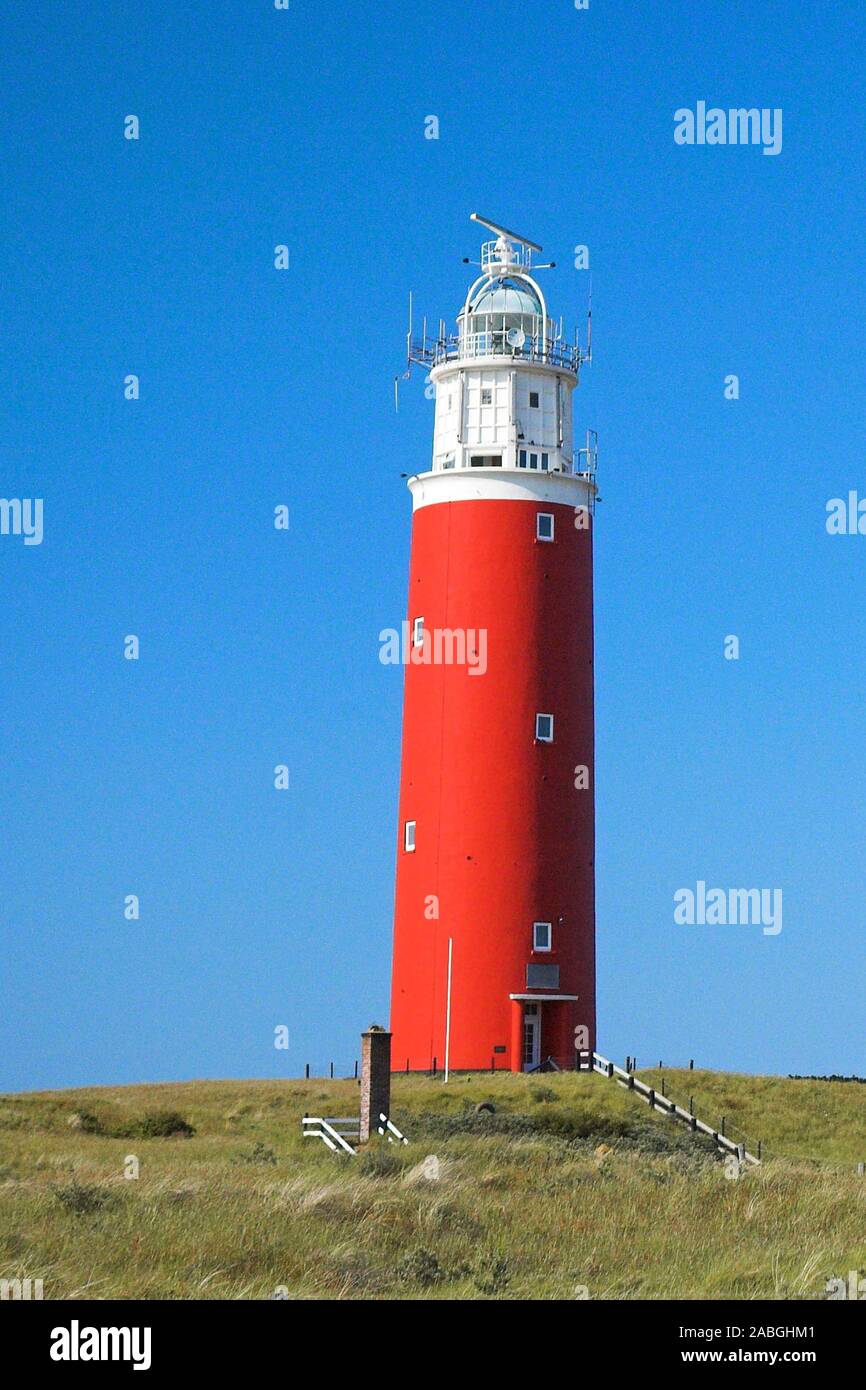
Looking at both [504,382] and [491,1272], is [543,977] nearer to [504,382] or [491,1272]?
[504,382]

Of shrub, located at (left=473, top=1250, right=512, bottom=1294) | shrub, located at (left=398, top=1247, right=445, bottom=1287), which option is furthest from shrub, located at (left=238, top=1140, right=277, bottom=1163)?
shrub, located at (left=398, top=1247, right=445, bottom=1287)

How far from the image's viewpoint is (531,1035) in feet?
166

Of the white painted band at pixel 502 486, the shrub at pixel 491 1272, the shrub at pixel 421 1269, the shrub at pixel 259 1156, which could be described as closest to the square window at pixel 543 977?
the white painted band at pixel 502 486

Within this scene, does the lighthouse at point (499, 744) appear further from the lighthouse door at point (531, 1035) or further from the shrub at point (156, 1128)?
the shrub at point (156, 1128)

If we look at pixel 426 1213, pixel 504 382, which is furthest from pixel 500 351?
pixel 426 1213

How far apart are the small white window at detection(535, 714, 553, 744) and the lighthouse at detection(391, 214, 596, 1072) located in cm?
3

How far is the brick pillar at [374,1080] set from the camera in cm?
4094

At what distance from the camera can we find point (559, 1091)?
47250 mm

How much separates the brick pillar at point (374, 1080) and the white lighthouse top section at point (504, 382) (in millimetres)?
16539

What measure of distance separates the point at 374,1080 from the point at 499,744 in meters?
11.9

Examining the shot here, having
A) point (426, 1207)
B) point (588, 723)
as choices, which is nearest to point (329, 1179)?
point (426, 1207)

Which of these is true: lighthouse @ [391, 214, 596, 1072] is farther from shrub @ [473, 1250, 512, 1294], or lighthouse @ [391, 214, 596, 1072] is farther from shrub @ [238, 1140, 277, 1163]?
shrub @ [473, 1250, 512, 1294]
